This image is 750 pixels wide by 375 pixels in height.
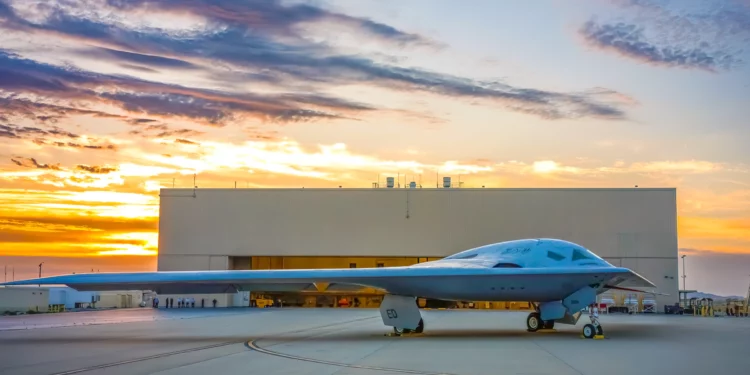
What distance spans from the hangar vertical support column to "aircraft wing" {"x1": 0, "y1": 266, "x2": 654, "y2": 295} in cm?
73

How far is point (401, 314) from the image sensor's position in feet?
76.6

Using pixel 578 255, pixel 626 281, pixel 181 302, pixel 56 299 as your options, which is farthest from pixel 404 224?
pixel 578 255

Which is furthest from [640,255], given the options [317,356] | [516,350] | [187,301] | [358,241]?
[317,356]

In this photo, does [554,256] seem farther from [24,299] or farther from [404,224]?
[24,299]

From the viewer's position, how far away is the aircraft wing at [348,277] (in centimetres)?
2203

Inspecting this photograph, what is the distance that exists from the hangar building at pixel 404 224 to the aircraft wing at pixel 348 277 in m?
28.7

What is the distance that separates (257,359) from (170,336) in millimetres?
8376

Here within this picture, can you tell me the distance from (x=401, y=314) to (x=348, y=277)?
227cm

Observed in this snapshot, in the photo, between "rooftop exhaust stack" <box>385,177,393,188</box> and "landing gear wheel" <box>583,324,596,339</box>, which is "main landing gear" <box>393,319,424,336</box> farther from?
"rooftop exhaust stack" <box>385,177,393,188</box>

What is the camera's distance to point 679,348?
703 inches

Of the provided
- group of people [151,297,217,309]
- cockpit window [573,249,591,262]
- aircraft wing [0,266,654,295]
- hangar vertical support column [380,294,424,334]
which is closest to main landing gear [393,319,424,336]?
hangar vertical support column [380,294,424,334]

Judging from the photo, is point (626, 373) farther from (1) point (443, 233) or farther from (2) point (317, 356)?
(1) point (443, 233)

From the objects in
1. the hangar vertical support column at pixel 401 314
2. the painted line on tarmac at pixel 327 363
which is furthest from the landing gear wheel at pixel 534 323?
the painted line on tarmac at pixel 327 363

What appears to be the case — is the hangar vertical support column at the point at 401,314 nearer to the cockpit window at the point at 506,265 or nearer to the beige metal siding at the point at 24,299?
the cockpit window at the point at 506,265
